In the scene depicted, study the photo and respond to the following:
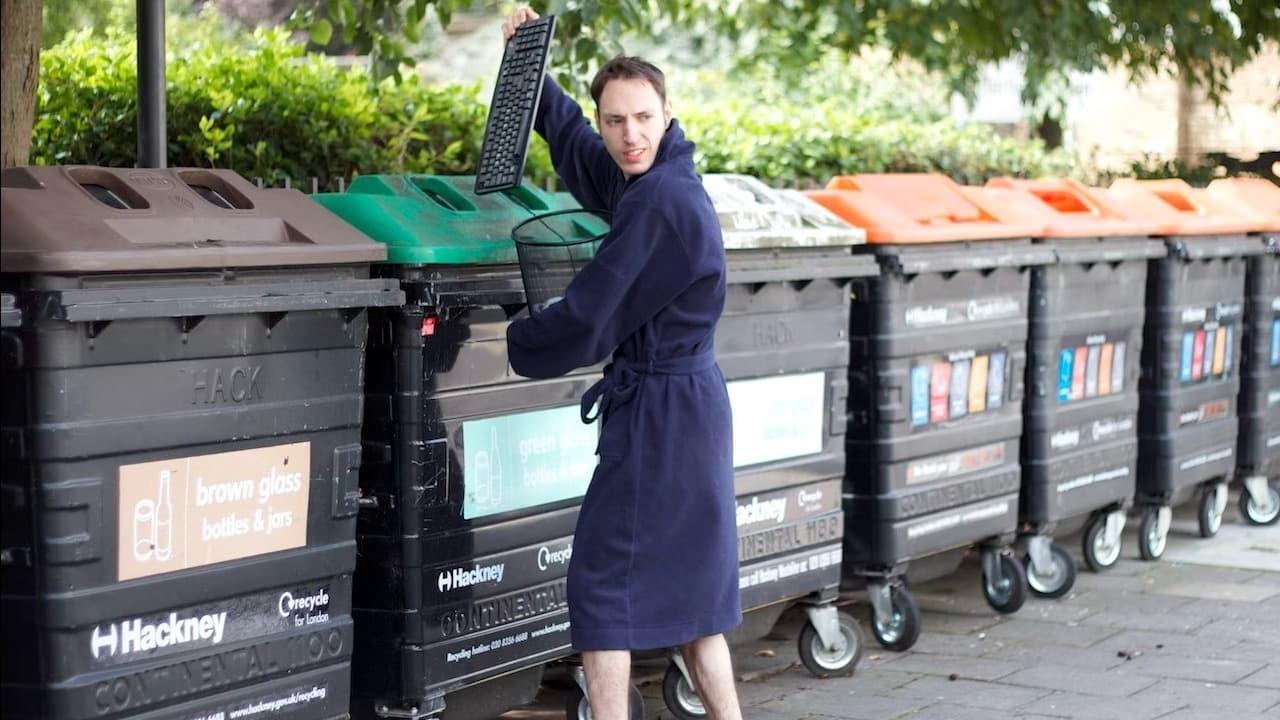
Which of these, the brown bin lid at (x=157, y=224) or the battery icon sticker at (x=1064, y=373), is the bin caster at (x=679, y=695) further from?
the battery icon sticker at (x=1064, y=373)

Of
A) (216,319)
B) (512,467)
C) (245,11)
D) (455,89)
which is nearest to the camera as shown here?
(216,319)

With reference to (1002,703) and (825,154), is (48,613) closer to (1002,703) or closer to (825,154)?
(1002,703)

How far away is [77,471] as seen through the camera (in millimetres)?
3459

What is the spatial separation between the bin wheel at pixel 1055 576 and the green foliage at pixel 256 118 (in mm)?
2604

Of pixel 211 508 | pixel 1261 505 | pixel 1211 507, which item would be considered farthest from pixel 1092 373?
pixel 211 508

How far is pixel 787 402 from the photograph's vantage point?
5.62m

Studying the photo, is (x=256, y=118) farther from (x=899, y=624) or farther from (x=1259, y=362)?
(x=1259, y=362)

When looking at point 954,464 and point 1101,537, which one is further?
point 1101,537

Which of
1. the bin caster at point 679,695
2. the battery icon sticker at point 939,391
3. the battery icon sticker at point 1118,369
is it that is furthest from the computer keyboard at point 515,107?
the battery icon sticker at point 1118,369

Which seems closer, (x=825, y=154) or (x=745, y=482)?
(x=745, y=482)

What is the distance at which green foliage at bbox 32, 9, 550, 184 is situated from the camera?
248 inches

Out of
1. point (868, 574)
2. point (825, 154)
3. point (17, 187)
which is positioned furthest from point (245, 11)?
point (17, 187)

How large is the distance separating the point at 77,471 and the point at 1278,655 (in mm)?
4426

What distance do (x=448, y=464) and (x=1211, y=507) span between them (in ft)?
17.9
